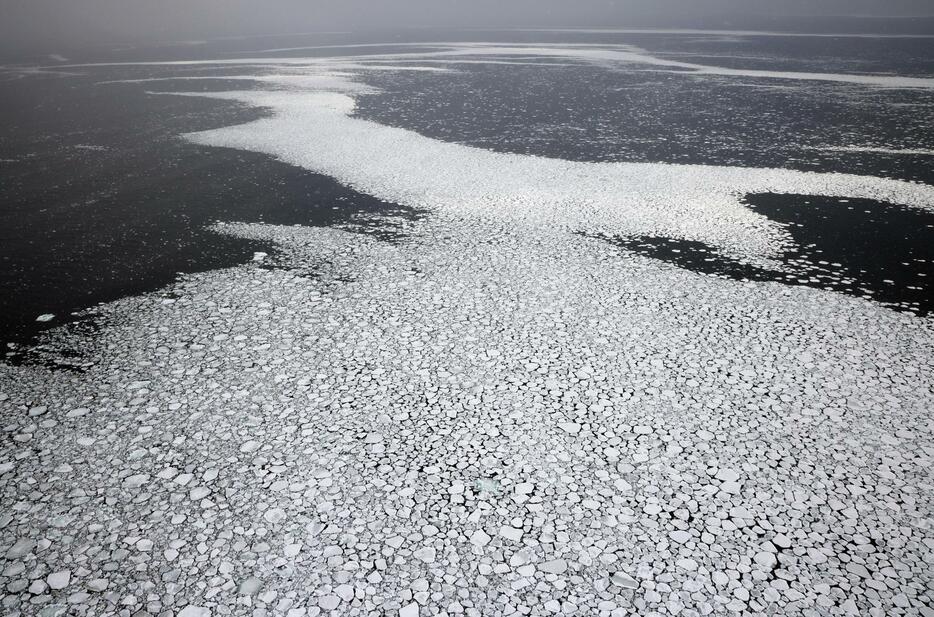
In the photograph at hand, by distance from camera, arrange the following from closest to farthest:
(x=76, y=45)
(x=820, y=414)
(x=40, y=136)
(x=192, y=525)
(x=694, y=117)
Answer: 1. (x=192, y=525)
2. (x=820, y=414)
3. (x=40, y=136)
4. (x=694, y=117)
5. (x=76, y=45)

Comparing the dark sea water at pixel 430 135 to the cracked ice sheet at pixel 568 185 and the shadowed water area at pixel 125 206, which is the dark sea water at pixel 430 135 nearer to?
the shadowed water area at pixel 125 206

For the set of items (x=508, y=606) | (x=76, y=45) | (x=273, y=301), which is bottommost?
(x=508, y=606)

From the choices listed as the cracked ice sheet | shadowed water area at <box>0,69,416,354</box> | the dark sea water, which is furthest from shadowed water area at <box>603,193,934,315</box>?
shadowed water area at <box>0,69,416,354</box>

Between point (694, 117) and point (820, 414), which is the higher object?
point (694, 117)

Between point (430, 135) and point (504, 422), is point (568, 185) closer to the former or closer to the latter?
point (430, 135)

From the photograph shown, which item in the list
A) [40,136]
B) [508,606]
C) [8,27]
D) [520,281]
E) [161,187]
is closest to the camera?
[508,606]

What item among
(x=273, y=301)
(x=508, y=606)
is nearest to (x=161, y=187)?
(x=273, y=301)

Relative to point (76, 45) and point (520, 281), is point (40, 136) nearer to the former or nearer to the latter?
point (520, 281)

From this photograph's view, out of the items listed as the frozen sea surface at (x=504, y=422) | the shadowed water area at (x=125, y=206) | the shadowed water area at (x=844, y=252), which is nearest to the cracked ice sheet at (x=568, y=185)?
the frozen sea surface at (x=504, y=422)
